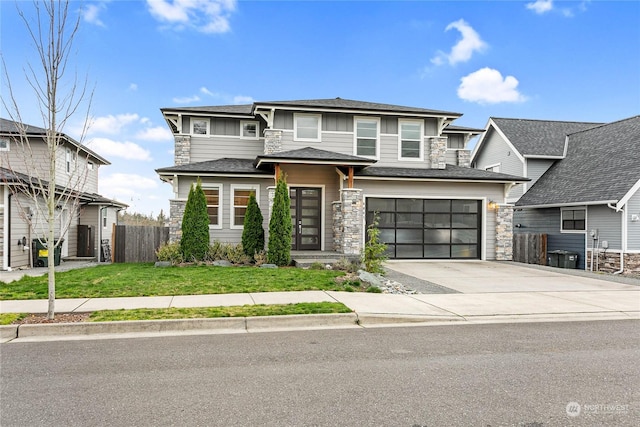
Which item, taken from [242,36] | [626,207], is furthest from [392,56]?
[626,207]

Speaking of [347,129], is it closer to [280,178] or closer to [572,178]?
[280,178]

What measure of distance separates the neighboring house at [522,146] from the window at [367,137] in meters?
9.25

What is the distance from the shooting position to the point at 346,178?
16.9 m

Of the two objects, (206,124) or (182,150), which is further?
(206,124)

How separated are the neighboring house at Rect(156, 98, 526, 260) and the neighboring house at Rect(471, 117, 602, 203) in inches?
215

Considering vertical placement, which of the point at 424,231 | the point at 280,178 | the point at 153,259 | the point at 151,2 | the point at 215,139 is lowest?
the point at 153,259

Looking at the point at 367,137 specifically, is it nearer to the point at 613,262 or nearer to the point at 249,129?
the point at 249,129

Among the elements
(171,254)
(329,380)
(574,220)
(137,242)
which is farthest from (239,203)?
(574,220)

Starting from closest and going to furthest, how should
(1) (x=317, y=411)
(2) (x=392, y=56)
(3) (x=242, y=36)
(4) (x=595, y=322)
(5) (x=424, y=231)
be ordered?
(1) (x=317, y=411), (4) (x=595, y=322), (5) (x=424, y=231), (3) (x=242, y=36), (2) (x=392, y=56)

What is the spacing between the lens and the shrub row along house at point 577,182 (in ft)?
54.9

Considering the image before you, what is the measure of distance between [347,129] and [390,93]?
12765 mm

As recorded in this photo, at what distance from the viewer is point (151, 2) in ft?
48.9

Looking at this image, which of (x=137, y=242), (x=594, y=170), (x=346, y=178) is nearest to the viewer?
(x=346, y=178)

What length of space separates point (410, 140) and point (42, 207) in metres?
15.5
